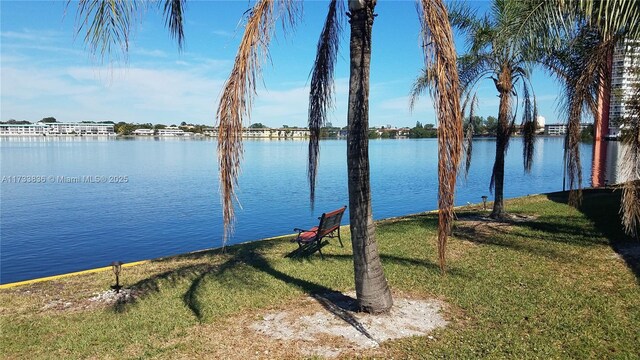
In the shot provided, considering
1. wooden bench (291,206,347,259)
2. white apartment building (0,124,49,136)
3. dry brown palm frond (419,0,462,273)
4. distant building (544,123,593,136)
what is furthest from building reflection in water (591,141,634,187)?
white apartment building (0,124,49,136)

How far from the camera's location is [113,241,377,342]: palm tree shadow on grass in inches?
230

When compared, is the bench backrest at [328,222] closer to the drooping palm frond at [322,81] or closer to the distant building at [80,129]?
the drooping palm frond at [322,81]

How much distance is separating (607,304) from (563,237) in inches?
171

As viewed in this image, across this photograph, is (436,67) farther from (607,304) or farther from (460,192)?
(460,192)

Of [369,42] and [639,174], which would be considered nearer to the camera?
[369,42]

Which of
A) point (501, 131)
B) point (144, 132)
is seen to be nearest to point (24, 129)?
point (144, 132)

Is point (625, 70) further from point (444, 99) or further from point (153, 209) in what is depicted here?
point (153, 209)

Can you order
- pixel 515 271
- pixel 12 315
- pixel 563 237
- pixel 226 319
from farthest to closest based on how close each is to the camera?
pixel 563 237 → pixel 515 271 → pixel 12 315 → pixel 226 319

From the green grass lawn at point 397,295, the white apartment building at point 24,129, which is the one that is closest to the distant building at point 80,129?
the white apartment building at point 24,129

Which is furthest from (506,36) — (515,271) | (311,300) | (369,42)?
(311,300)

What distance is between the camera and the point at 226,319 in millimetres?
5637

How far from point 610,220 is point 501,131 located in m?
3.63

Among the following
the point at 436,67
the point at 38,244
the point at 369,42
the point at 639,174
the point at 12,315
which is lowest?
the point at 38,244

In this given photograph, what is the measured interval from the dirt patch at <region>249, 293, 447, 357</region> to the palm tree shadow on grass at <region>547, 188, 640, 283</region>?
13.0 ft
